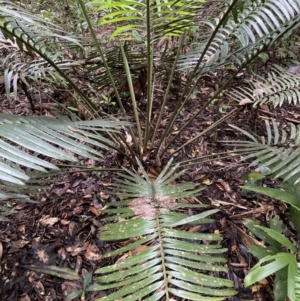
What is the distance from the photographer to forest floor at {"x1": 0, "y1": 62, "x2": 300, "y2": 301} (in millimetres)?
997

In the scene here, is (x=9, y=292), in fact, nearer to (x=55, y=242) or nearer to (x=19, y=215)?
(x=55, y=242)

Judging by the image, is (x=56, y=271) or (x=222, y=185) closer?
(x=56, y=271)

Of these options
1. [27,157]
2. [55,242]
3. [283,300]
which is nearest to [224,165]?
[283,300]

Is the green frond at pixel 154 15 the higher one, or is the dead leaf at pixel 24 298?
the green frond at pixel 154 15

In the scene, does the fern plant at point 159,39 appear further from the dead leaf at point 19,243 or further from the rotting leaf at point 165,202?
the dead leaf at point 19,243

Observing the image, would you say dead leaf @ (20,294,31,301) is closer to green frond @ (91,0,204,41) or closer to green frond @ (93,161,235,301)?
green frond @ (93,161,235,301)

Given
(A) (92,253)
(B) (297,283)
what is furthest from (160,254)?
(A) (92,253)

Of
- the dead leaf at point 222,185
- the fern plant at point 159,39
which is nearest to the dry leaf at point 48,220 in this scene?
the fern plant at point 159,39

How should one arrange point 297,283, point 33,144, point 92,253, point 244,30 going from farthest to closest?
1. point 244,30
2. point 92,253
3. point 297,283
4. point 33,144

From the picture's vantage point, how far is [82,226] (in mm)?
1176

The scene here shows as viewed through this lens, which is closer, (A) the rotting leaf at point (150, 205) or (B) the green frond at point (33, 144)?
(B) the green frond at point (33, 144)

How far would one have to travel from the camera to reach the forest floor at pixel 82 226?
39.3 inches

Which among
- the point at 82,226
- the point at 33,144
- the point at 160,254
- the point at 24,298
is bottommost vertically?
the point at 24,298

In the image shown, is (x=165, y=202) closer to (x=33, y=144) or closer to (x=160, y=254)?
(x=160, y=254)
